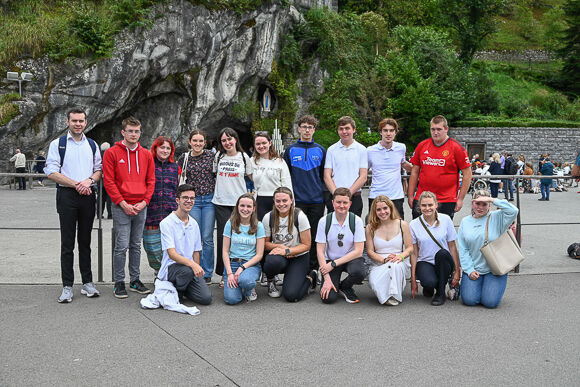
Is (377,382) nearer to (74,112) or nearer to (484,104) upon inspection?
(74,112)

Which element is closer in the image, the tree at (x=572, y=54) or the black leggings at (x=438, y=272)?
the black leggings at (x=438, y=272)

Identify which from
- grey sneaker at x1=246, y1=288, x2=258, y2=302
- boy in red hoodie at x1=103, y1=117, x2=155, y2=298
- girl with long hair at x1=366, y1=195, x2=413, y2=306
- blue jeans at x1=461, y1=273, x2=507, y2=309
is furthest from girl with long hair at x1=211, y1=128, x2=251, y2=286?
blue jeans at x1=461, y1=273, x2=507, y2=309

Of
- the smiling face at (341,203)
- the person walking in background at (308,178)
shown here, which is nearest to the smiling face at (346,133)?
the person walking in background at (308,178)

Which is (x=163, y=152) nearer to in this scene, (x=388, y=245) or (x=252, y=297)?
(x=252, y=297)

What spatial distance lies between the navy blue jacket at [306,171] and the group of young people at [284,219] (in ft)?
0.04

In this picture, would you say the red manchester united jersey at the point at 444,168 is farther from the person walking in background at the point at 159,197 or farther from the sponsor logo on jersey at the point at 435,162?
the person walking in background at the point at 159,197

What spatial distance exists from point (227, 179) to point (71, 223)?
72.6 inches

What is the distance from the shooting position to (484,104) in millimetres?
35219

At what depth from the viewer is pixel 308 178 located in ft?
21.6

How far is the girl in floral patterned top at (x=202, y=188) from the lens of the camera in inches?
253

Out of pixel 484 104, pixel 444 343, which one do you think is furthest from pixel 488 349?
pixel 484 104

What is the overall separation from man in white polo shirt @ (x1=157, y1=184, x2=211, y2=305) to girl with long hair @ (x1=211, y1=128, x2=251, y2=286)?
66 cm

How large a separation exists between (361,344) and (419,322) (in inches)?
34.7

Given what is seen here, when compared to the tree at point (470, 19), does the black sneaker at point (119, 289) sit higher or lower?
lower
